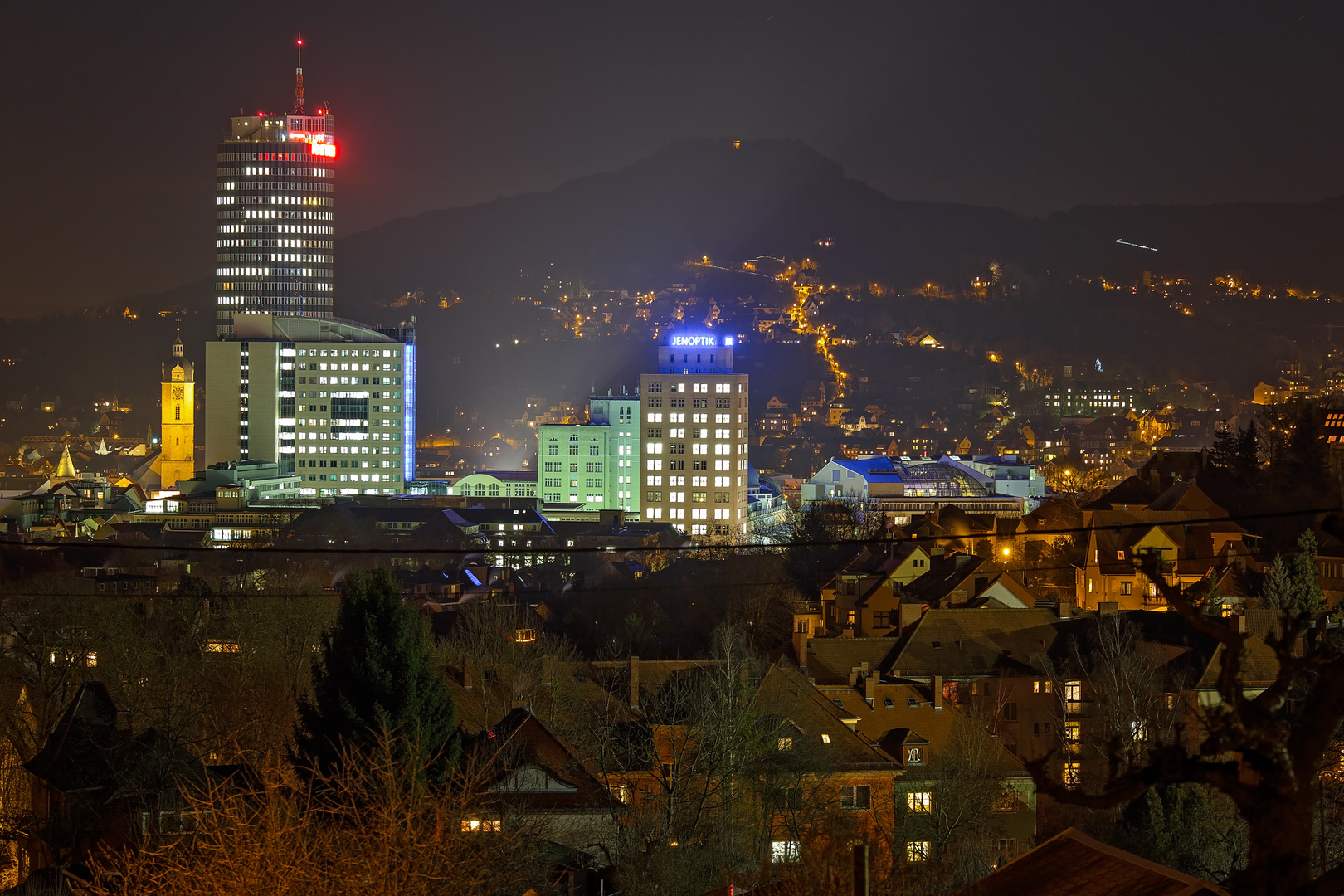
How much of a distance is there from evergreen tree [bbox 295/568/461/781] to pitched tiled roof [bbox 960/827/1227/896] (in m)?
7.60

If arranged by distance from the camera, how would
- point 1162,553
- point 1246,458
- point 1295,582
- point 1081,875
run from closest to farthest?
point 1081,875, point 1295,582, point 1162,553, point 1246,458

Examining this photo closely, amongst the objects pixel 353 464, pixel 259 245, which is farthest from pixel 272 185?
pixel 353 464

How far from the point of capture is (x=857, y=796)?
25.0 metres

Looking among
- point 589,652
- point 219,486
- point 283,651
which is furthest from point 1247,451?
point 219,486

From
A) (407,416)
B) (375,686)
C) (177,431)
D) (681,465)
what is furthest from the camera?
(177,431)

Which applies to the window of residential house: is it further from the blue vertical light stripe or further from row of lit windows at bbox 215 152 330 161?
row of lit windows at bbox 215 152 330 161

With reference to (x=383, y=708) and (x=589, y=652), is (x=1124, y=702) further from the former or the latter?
(x=589, y=652)

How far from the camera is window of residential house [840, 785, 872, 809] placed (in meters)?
24.9

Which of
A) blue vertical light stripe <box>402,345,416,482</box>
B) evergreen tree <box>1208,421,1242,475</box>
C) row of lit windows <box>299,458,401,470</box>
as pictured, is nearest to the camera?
evergreen tree <box>1208,421,1242,475</box>

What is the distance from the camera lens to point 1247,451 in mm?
56375

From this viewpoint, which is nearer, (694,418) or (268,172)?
(694,418)

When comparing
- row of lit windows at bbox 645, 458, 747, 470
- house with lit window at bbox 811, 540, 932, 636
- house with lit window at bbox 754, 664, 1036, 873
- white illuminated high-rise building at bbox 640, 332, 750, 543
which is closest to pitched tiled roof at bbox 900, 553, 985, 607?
house with lit window at bbox 811, 540, 932, 636

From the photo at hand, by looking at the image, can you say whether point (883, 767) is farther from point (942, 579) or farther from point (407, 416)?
point (407, 416)

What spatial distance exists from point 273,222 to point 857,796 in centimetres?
12531
